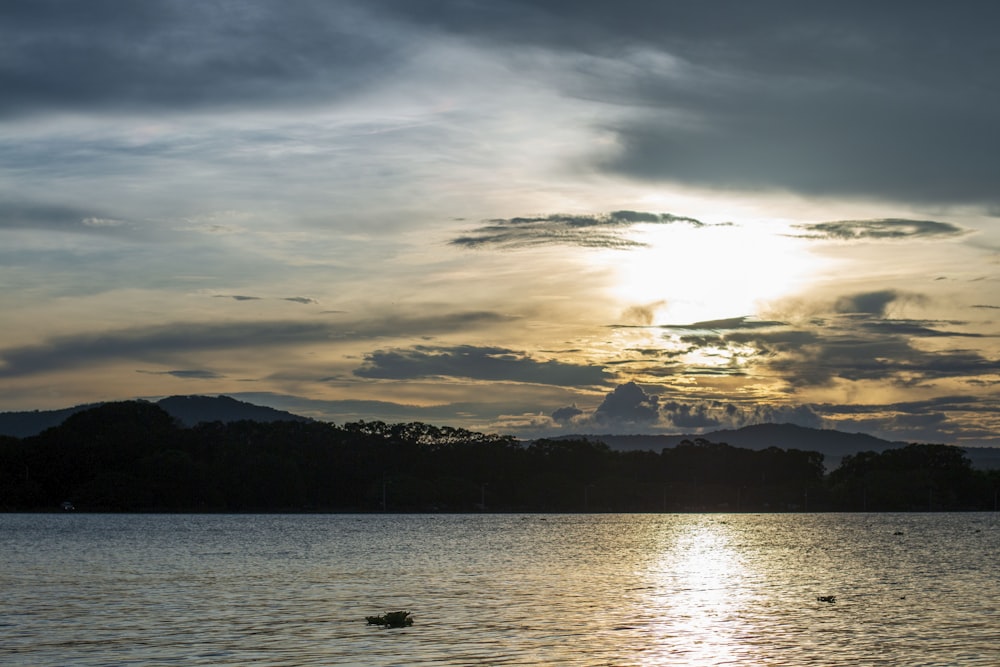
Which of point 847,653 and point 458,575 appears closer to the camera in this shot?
point 847,653

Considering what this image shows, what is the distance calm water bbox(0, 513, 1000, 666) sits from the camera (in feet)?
173

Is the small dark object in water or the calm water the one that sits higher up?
the small dark object in water

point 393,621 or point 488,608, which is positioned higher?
point 393,621

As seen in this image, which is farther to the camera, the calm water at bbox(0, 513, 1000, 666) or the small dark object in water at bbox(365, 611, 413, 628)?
the small dark object in water at bbox(365, 611, 413, 628)

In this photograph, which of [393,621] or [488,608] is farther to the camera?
[488,608]

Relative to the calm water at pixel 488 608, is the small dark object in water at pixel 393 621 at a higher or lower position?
higher

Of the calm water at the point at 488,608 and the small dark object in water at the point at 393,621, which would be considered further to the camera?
the small dark object in water at the point at 393,621

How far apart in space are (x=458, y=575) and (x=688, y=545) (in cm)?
8496

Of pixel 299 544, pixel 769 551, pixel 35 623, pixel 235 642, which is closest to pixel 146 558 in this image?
pixel 299 544

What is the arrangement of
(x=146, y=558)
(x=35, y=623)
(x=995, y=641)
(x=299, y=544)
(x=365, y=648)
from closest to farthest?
(x=365, y=648), (x=995, y=641), (x=35, y=623), (x=146, y=558), (x=299, y=544)

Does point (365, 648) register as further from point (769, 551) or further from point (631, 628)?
point (769, 551)

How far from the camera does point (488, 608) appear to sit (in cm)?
7169

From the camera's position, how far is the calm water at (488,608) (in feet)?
173

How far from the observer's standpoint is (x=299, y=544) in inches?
6329
